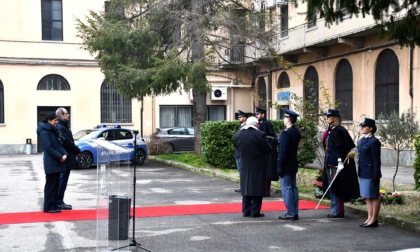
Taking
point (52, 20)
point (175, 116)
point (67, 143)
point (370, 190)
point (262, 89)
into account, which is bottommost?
point (370, 190)

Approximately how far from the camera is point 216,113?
36.5 m

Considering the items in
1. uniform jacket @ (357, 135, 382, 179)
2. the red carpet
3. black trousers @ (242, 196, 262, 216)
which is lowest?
the red carpet

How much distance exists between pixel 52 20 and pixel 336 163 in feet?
88.6

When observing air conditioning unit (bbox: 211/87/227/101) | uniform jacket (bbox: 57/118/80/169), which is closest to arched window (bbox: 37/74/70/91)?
air conditioning unit (bbox: 211/87/227/101)

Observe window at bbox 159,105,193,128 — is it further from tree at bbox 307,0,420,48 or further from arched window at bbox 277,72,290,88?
tree at bbox 307,0,420,48

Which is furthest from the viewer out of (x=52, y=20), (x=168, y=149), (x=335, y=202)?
(x=52, y=20)

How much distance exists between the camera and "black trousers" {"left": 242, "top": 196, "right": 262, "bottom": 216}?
32.8 ft

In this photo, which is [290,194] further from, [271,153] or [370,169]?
[271,153]

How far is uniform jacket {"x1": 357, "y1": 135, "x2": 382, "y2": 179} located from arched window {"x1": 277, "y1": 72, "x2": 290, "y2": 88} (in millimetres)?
21936

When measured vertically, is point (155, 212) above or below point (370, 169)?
below

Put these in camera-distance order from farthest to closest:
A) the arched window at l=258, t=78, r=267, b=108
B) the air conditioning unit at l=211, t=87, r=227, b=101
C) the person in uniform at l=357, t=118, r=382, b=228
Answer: the air conditioning unit at l=211, t=87, r=227, b=101, the arched window at l=258, t=78, r=267, b=108, the person in uniform at l=357, t=118, r=382, b=228

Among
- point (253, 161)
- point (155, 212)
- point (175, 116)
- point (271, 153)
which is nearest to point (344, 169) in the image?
point (253, 161)

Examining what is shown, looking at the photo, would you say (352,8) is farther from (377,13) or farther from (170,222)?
(170,222)

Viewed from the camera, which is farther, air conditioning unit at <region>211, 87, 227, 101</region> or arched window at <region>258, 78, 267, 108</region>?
air conditioning unit at <region>211, 87, 227, 101</region>
